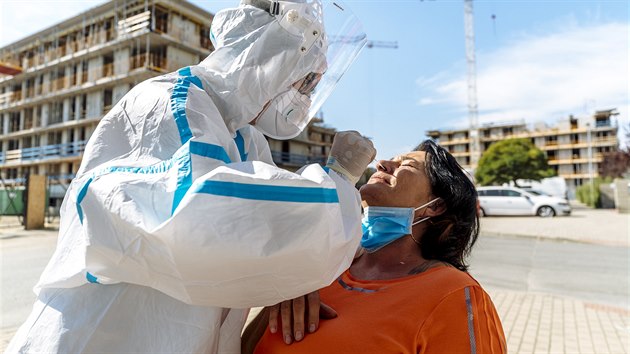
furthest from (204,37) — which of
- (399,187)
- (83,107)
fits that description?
(399,187)

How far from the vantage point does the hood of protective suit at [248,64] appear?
48.6 inches

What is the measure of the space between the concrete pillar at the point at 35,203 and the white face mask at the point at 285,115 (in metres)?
16.1

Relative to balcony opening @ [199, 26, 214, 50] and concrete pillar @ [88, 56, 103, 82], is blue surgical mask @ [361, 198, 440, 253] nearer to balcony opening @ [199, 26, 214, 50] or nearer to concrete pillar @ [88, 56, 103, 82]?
balcony opening @ [199, 26, 214, 50]

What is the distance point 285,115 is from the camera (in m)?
1.58

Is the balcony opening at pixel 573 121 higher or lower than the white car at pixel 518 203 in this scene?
higher

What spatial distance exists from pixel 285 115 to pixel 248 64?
0.35 metres

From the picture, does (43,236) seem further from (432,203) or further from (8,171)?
(8,171)

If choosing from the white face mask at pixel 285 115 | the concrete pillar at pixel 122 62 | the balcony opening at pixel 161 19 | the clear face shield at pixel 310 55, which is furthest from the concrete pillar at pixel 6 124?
the white face mask at pixel 285 115

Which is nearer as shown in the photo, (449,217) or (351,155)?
(351,155)

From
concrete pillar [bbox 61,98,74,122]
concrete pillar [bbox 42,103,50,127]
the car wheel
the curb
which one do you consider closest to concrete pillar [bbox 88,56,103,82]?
concrete pillar [bbox 61,98,74,122]

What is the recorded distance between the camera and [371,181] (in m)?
2.03

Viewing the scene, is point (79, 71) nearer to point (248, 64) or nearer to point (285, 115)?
point (285, 115)

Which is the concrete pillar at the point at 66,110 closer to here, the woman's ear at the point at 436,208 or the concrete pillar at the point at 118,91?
the concrete pillar at the point at 118,91

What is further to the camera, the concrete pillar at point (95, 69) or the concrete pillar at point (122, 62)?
the concrete pillar at point (95, 69)
